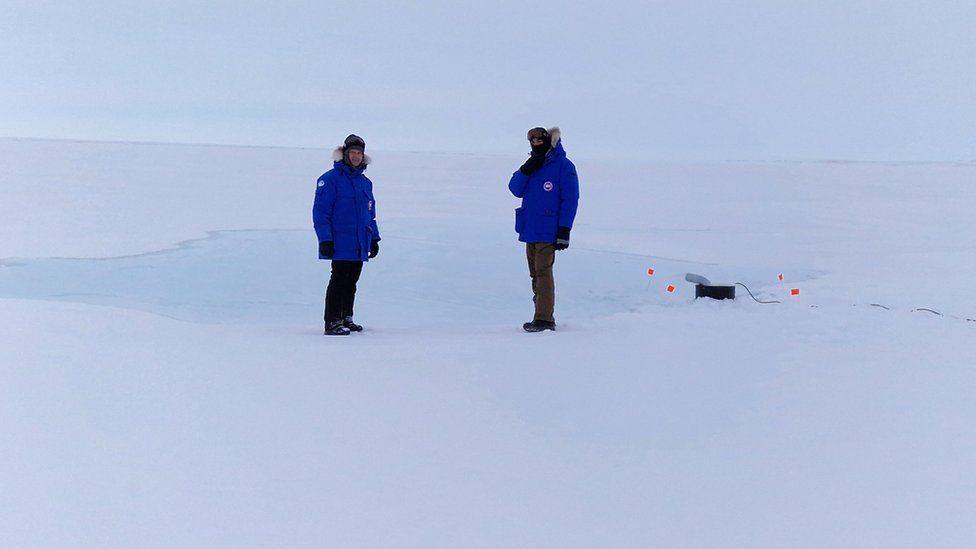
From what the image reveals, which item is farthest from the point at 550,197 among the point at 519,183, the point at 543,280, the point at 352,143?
the point at 352,143

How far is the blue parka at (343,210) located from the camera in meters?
6.25

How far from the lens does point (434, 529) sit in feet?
8.61

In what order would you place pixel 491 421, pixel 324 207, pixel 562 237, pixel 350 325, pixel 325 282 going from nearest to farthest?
1. pixel 491 421
2. pixel 324 207
3. pixel 562 237
4. pixel 350 325
5. pixel 325 282

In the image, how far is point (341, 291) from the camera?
646 centimetres

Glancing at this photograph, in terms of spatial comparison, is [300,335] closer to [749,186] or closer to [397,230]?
[397,230]

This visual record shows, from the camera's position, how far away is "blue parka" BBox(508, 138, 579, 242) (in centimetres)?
641

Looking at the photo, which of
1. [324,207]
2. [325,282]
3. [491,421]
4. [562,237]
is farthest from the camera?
[325,282]

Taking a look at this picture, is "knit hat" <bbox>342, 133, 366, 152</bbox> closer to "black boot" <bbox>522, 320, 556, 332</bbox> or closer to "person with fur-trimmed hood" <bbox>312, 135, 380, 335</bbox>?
"person with fur-trimmed hood" <bbox>312, 135, 380, 335</bbox>

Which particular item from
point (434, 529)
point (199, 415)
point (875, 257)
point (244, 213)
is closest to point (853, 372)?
point (434, 529)

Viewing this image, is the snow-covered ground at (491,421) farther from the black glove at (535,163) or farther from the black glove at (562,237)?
the black glove at (535,163)

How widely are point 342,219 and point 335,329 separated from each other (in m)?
0.83

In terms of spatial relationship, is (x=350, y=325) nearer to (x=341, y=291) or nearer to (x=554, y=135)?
(x=341, y=291)

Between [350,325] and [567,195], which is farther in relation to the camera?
[350,325]

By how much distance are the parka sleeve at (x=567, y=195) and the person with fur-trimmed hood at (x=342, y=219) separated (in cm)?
151
